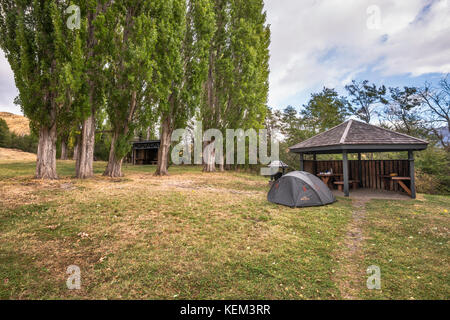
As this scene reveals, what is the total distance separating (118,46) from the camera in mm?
11109

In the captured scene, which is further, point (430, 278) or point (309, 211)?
point (309, 211)

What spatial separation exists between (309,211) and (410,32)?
17039mm

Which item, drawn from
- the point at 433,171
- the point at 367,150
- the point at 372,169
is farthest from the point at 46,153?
the point at 433,171

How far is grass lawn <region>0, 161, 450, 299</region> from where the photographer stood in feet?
9.20

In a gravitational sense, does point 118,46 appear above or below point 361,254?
above

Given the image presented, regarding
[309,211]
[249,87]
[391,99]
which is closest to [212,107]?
[249,87]

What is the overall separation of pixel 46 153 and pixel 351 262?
467 inches

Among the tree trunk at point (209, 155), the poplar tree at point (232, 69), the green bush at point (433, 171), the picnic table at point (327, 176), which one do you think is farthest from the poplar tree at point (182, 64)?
the green bush at point (433, 171)

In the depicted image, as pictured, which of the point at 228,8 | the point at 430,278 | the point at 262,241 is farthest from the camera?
the point at 228,8

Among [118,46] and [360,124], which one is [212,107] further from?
[360,124]

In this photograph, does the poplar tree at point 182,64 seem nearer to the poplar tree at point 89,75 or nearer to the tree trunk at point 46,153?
the poplar tree at point 89,75

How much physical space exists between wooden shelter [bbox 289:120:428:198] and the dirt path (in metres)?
4.48
